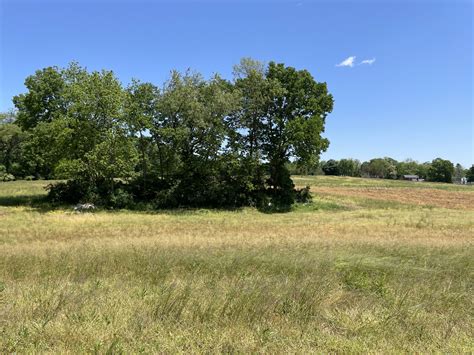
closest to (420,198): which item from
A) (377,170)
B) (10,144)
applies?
(10,144)

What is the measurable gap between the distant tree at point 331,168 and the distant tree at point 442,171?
1613 inches

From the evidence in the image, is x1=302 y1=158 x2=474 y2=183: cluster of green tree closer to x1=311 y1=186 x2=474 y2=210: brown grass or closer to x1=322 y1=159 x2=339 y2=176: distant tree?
x1=322 y1=159 x2=339 y2=176: distant tree

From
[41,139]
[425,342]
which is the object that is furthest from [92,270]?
[41,139]

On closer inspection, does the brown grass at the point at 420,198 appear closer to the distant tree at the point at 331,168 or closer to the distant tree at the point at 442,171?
the distant tree at the point at 442,171

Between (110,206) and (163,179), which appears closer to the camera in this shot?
(110,206)

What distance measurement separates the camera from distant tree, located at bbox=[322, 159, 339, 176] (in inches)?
7217

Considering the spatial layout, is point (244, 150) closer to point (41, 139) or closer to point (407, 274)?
point (41, 139)

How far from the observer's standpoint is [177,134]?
36.3 metres

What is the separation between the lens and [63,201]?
3788 centimetres

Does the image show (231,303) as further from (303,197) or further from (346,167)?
(346,167)

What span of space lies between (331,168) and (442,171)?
155ft

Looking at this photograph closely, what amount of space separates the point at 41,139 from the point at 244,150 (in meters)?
20.1

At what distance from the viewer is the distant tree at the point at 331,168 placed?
183 meters

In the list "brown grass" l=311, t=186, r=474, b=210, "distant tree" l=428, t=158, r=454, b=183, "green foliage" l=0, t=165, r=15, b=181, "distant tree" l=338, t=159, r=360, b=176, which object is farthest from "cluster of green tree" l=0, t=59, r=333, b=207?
"distant tree" l=338, t=159, r=360, b=176
